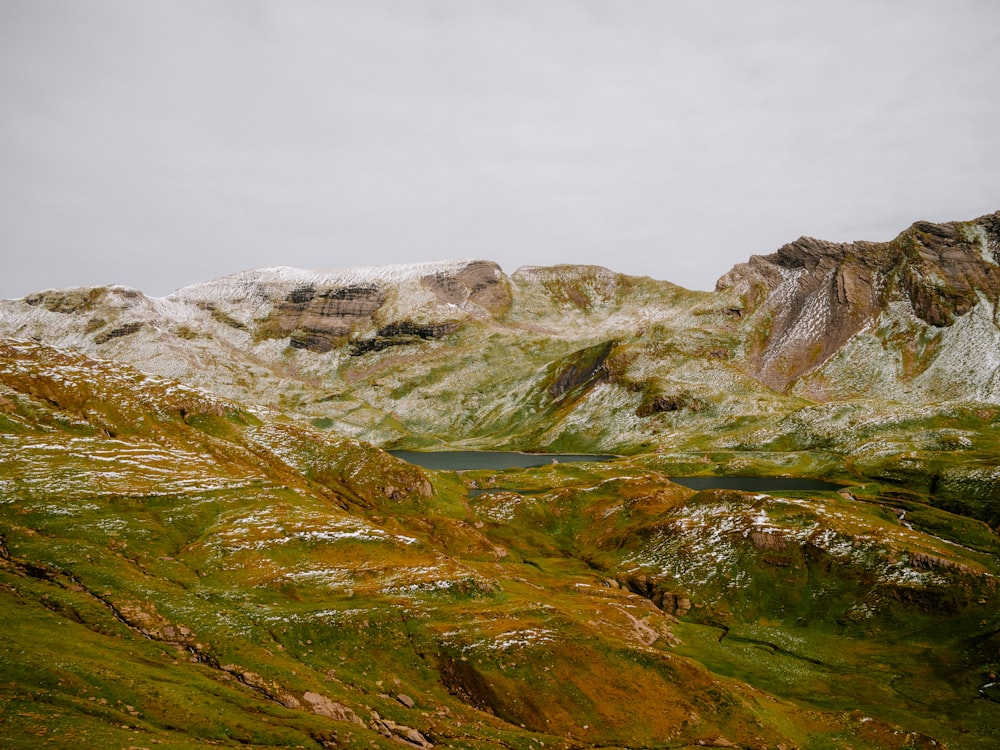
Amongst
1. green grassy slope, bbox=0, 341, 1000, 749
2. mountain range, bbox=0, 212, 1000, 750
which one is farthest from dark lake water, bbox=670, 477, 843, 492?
green grassy slope, bbox=0, 341, 1000, 749

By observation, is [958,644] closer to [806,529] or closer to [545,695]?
[806,529]

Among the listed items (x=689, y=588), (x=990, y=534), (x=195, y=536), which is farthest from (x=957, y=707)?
(x=195, y=536)

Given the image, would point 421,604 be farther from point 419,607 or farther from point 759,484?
point 759,484

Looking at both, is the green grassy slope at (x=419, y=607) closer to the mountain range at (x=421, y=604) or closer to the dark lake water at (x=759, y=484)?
the mountain range at (x=421, y=604)

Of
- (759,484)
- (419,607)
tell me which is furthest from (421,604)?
(759,484)

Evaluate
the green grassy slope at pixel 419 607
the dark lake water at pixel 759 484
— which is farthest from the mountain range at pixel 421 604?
the dark lake water at pixel 759 484

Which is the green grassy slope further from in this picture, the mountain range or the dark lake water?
the dark lake water

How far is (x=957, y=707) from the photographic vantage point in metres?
66.5

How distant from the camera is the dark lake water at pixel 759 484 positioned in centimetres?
17088

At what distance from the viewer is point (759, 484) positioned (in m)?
180

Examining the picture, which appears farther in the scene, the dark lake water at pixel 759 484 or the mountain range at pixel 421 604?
the dark lake water at pixel 759 484

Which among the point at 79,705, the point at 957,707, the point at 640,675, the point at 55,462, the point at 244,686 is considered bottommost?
the point at 957,707

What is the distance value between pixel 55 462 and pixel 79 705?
68.0m

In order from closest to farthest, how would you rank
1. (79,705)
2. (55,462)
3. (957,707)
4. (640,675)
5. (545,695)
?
(79,705) < (545,695) < (640,675) < (957,707) < (55,462)
